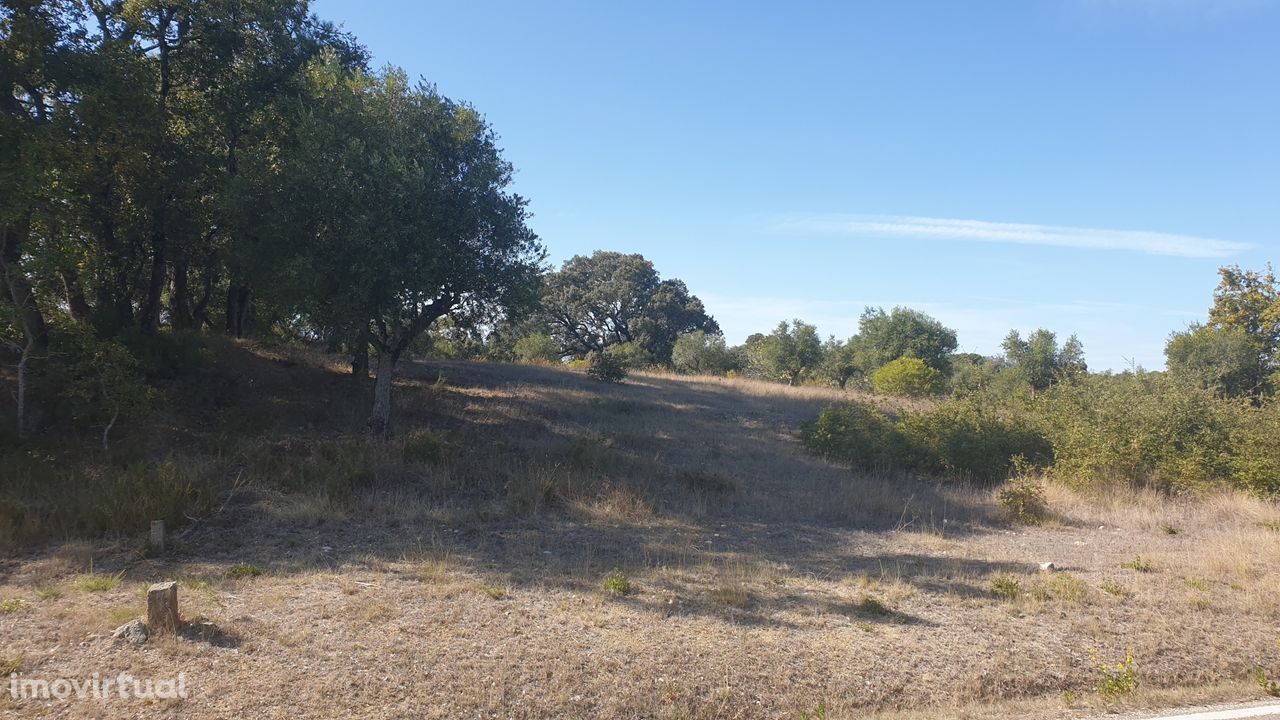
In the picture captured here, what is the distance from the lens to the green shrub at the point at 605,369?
88.5 ft

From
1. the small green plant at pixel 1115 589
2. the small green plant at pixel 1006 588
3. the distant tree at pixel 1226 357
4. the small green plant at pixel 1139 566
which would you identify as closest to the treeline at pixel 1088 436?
the small green plant at pixel 1139 566

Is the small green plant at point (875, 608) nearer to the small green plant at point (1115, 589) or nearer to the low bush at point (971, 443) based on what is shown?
the small green plant at point (1115, 589)

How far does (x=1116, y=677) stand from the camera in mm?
5613

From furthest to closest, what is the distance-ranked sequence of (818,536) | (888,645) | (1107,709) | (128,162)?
(128,162)
(818,536)
(888,645)
(1107,709)

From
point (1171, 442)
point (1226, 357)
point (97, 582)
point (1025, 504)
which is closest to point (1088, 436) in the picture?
point (1171, 442)

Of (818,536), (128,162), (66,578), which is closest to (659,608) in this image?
(818,536)

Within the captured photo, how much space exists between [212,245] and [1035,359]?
41024 mm

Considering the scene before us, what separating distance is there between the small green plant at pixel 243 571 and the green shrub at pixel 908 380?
28.4 m

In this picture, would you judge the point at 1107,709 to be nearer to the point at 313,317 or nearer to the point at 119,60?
the point at 313,317

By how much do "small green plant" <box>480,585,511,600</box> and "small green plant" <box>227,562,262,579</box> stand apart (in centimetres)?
246

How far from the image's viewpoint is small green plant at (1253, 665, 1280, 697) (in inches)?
215

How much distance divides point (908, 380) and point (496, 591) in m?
29.9

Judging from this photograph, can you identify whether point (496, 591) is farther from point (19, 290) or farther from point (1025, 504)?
point (19, 290)

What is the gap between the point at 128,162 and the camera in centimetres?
1282
